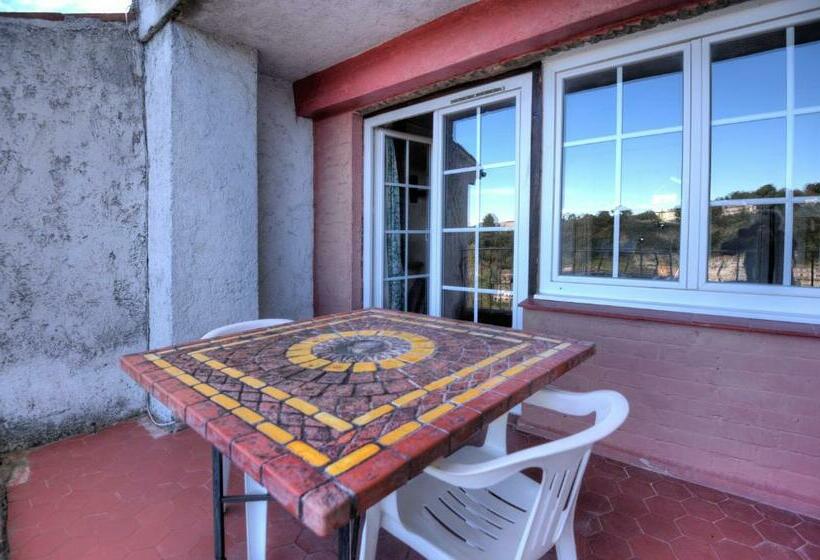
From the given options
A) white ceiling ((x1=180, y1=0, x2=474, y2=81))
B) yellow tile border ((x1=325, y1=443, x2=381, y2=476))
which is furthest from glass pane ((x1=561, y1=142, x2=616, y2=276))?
yellow tile border ((x1=325, y1=443, x2=381, y2=476))

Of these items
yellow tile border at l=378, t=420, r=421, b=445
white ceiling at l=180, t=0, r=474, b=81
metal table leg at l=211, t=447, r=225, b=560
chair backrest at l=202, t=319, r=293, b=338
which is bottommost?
metal table leg at l=211, t=447, r=225, b=560

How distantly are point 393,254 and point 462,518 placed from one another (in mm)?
2948

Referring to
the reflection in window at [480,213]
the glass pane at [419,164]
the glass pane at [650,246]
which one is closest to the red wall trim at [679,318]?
the glass pane at [650,246]

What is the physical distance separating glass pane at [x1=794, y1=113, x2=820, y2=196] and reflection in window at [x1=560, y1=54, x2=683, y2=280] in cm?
51

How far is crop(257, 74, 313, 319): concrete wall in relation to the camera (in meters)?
3.74

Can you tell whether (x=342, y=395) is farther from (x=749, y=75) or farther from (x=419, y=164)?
(x=419, y=164)

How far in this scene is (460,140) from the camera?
3.47 m

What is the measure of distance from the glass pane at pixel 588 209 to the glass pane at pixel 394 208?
1690 mm

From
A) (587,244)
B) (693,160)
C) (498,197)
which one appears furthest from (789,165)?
(498,197)

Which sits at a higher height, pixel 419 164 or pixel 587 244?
pixel 419 164

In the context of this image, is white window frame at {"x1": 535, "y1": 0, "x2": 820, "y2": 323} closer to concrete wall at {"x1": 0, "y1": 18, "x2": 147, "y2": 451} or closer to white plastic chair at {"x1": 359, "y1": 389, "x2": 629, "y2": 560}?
white plastic chair at {"x1": 359, "y1": 389, "x2": 629, "y2": 560}

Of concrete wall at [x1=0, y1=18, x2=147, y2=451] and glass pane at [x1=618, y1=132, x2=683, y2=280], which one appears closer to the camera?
glass pane at [x1=618, y1=132, x2=683, y2=280]

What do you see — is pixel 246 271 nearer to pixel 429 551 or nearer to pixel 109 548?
pixel 109 548

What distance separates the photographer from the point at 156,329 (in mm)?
3078
